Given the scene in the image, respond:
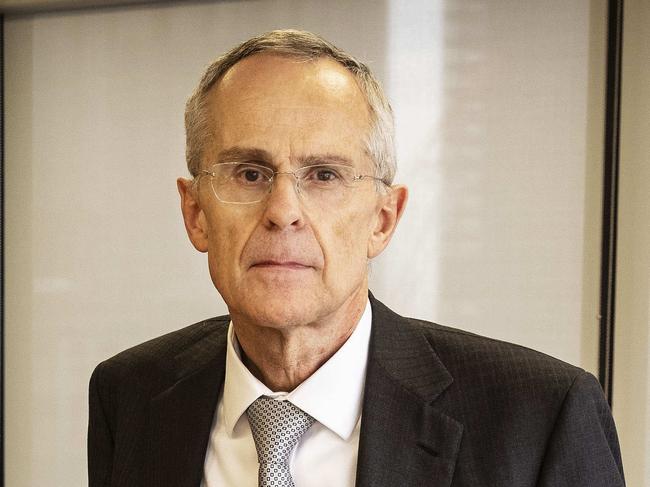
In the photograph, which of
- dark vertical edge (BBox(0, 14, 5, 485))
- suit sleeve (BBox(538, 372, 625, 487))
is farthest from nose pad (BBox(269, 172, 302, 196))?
dark vertical edge (BBox(0, 14, 5, 485))

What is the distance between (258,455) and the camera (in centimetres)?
117

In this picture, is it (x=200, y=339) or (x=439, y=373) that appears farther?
(x=200, y=339)

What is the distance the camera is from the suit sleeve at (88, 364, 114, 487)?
1.40 meters

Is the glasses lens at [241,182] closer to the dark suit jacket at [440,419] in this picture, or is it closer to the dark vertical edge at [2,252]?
the dark suit jacket at [440,419]

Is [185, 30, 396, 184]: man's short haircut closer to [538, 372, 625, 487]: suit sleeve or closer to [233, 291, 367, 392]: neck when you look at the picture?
[233, 291, 367, 392]: neck

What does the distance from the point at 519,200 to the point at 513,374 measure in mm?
894

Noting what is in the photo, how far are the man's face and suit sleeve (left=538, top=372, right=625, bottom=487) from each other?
1.12ft

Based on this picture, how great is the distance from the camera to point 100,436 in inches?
55.7

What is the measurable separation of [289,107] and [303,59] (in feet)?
0.29

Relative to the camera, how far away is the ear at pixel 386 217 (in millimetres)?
1237

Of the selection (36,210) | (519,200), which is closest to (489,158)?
(519,200)

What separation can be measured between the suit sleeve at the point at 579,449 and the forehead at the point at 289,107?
0.47m

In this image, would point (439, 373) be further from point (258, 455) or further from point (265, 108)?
point (265, 108)

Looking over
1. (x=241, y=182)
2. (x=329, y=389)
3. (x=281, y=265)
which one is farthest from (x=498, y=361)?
(x=241, y=182)
